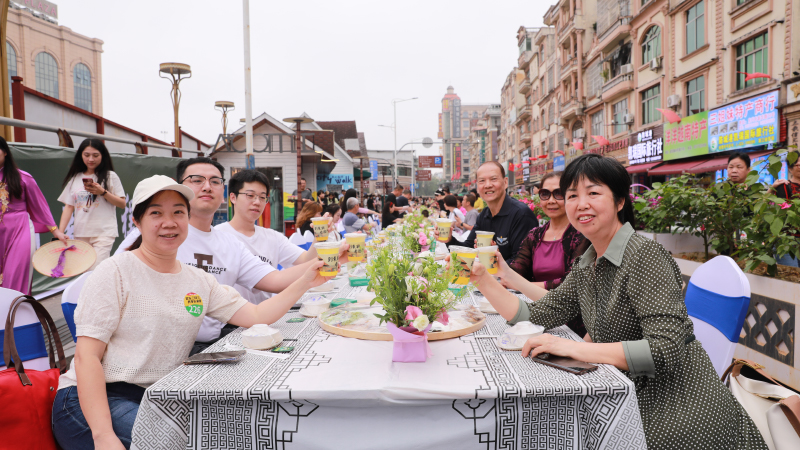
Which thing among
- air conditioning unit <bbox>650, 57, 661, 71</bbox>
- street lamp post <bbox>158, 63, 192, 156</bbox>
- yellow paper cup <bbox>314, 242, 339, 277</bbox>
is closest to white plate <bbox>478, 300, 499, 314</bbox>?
yellow paper cup <bbox>314, 242, 339, 277</bbox>

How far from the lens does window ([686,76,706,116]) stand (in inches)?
646

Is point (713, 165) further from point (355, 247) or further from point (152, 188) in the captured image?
point (152, 188)

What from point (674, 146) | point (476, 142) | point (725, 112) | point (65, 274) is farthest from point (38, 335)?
point (476, 142)

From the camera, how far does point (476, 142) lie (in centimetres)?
8031

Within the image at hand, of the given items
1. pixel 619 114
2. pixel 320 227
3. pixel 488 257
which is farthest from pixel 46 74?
pixel 488 257

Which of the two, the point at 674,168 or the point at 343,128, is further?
the point at 343,128

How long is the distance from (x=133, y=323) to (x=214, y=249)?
1.12m

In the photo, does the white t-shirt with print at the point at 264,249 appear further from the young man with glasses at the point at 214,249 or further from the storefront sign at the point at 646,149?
the storefront sign at the point at 646,149

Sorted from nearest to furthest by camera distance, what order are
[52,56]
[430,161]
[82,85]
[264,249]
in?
1. [264,249]
2. [52,56]
3. [82,85]
4. [430,161]

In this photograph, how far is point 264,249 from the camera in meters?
3.78

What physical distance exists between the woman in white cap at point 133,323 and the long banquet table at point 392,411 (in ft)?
1.26

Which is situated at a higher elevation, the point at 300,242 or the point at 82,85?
the point at 82,85

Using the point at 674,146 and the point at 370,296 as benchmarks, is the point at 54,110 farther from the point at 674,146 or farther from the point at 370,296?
the point at 674,146

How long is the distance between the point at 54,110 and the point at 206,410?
9.37 metres
